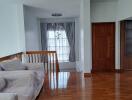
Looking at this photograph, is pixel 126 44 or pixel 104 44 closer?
pixel 126 44

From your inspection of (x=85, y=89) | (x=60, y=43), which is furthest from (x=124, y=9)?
A: (x=60, y=43)

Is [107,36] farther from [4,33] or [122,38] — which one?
[4,33]

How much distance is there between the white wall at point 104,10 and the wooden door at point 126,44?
48cm

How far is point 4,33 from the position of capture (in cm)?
550

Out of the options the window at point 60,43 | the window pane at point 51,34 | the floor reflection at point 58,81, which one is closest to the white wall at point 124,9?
the floor reflection at point 58,81

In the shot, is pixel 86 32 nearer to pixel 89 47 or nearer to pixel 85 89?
pixel 89 47

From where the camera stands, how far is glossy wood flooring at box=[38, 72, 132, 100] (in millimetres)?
3638

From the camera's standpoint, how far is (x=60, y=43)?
33.1 ft

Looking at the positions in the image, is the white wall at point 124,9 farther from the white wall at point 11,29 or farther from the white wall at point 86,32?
the white wall at point 11,29

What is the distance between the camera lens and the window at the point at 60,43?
9.98 meters

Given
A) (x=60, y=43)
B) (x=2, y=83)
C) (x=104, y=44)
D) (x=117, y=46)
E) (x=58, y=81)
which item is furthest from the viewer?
(x=60, y=43)

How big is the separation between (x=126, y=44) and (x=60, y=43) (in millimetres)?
4762

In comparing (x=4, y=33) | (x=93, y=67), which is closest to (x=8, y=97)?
(x=4, y=33)

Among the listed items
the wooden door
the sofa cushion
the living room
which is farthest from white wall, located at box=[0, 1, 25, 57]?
the wooden door
